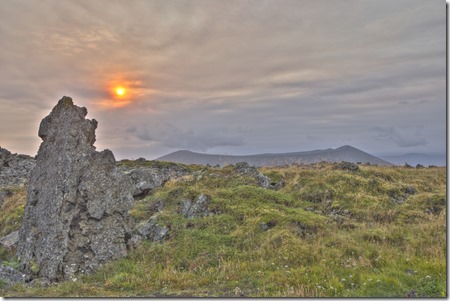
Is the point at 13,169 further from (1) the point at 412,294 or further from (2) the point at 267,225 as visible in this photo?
(1) the point at 412,294

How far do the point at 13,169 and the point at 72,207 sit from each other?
36867mm

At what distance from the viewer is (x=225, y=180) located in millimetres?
27953

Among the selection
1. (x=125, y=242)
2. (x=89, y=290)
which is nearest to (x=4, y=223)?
(x=125, y=242)

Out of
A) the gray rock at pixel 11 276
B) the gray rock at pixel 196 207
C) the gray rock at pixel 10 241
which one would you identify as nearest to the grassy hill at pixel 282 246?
the gray rock at pixel 196 207

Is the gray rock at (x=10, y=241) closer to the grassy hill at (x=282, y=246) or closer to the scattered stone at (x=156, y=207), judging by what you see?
the grassy hill at (x=282, y=246)

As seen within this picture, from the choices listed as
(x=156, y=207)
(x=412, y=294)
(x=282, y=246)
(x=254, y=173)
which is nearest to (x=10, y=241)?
(x=156, y=207)

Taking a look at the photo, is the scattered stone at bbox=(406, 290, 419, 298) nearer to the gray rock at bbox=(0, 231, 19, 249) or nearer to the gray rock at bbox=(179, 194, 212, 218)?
the gray rock at bbox=(179, 194, 212, 218)

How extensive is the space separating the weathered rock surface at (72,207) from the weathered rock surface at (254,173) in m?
11.4

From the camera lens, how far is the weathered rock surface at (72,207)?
1770 centimetres

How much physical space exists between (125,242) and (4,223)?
12606 millimetres

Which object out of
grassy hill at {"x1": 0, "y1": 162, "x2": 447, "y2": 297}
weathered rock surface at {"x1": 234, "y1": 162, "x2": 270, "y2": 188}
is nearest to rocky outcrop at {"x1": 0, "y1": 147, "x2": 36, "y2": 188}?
grassy hill at {"x1": 0, "y1": 162, "x2": 447, "y2": 297}

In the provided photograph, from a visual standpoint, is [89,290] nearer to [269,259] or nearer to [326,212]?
[269,259]

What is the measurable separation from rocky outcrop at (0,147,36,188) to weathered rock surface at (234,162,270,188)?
25.0 m

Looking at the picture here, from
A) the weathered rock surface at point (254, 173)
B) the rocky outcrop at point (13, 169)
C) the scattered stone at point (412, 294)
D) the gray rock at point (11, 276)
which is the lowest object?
the scattered stone at point (412, 294)
